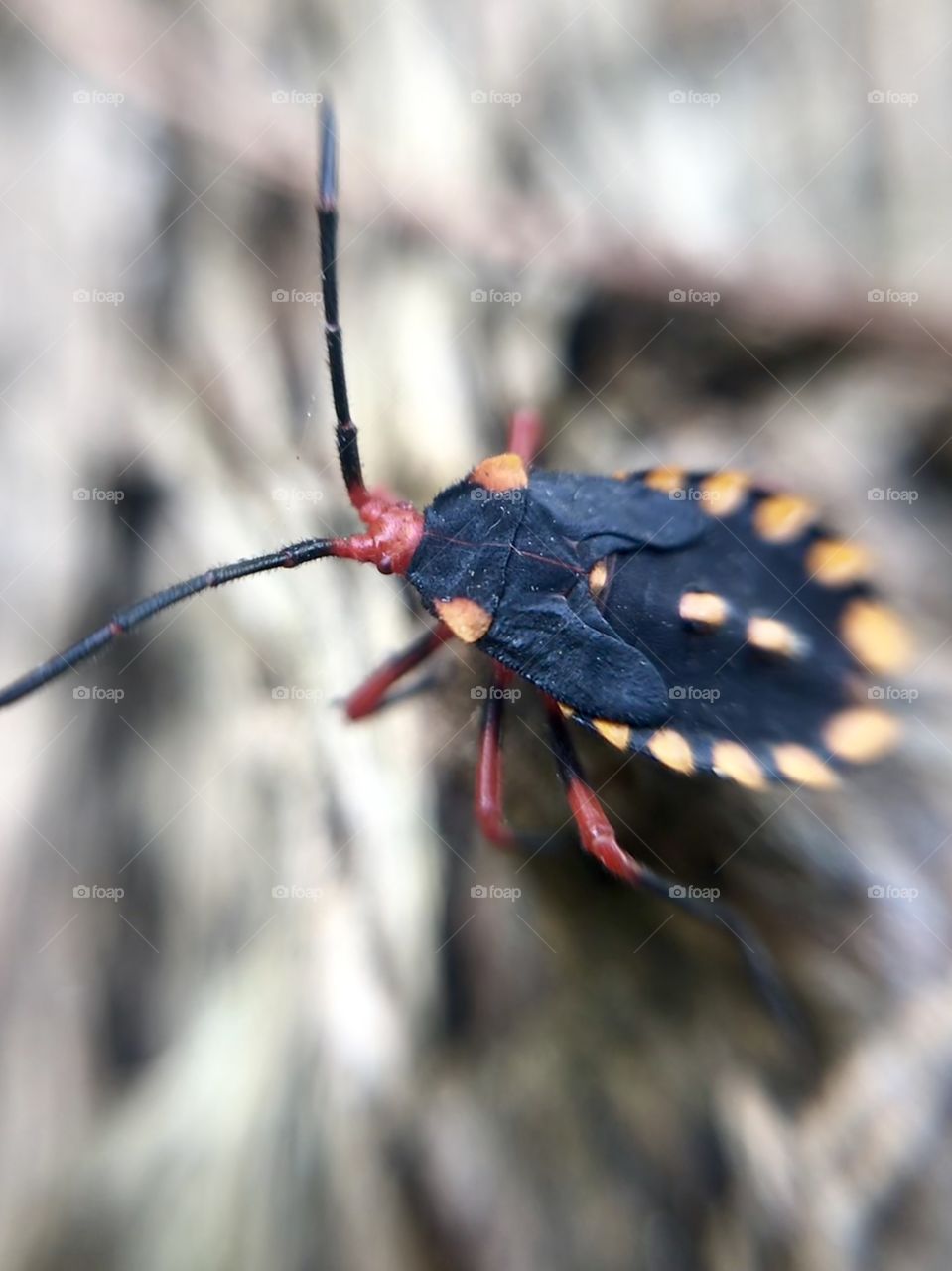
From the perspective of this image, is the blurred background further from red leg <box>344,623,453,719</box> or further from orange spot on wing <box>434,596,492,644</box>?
orange spot on wing <box>434,596,492,644</box>

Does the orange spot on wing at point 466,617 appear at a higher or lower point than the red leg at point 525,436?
lower

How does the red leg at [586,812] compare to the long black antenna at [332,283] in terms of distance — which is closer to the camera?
the long black antenna at [332,283]

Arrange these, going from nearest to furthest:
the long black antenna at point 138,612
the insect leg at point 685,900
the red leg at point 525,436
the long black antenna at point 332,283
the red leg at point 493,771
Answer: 1. the long black antenna at point 332,283
2. the long black antenna at point 138,612
3. the insect leg at point 685,900
4. the red leg at point 493,771
5. the red leg at point 525,436

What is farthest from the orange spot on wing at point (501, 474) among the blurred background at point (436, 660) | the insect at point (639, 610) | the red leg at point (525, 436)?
the blurred background at point (436, 660)

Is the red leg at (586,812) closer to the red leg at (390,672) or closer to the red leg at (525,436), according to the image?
the red leg at (390,672)

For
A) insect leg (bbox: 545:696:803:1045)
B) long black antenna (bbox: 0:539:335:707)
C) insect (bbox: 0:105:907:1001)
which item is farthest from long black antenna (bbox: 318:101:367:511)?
insect leg (bbox: 545:696:803:1045)

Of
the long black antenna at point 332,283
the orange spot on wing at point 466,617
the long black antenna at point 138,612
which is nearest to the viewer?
the long black antenna at point 332,283

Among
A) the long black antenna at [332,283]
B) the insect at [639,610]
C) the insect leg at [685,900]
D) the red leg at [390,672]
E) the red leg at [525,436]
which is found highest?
the long black antenna at [332,283]

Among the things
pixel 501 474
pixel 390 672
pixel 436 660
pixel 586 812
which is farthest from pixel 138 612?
pixel 586 812

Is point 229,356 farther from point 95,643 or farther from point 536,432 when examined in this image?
point 95,643
